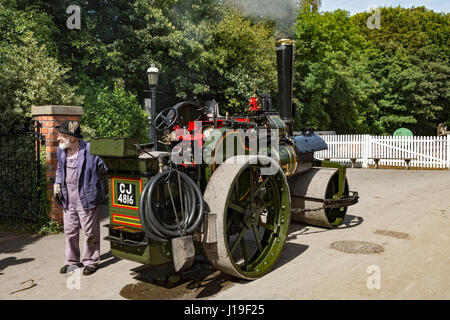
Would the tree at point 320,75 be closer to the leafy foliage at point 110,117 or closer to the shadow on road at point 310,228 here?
the leafy foliage at point 110,117

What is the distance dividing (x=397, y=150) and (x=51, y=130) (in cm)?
1522

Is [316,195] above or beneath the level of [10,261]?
above

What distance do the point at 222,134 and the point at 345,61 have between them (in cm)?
3105

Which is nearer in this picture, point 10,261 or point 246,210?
point 246,210

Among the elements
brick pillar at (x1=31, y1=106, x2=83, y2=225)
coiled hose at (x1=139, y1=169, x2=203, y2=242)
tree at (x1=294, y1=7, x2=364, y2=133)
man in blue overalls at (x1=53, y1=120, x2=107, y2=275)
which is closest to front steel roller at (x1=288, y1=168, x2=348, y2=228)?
coiled hose at (x1=139, y1=169, x2=203, y2=242)

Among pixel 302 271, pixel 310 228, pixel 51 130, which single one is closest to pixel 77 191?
pixel 51 130

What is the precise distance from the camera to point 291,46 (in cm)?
614

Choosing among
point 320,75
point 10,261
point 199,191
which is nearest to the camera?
A: point 199,191

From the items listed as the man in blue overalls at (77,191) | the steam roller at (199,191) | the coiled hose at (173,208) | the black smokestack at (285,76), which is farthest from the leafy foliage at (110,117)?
the coiled hose at (173,208)

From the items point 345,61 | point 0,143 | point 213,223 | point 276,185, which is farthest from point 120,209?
point 345,61

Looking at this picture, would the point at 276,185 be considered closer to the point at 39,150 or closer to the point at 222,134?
the point at 222,134

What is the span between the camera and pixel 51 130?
20.3ft

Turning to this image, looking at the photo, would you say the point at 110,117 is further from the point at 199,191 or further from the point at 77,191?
the point at 199,191

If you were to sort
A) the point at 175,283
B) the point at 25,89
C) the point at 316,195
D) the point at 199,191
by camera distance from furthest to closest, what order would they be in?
the point at 25,89 → the point at 316,195 → the point at 175,283 → the point at 199,191
